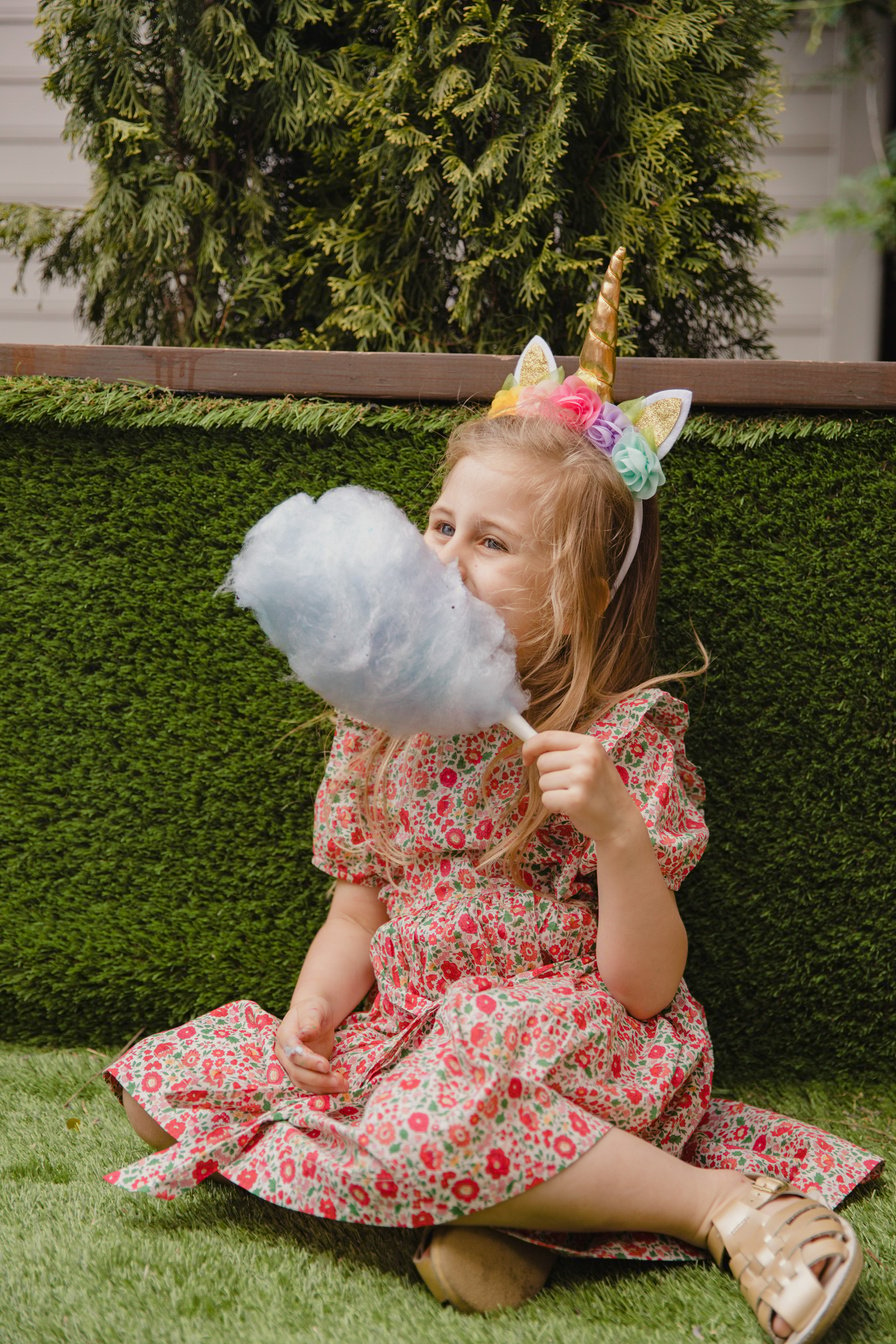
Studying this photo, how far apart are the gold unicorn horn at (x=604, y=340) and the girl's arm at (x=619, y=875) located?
23.6 inches

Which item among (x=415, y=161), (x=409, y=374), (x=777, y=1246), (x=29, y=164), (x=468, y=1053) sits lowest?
(x=777, y=1246)

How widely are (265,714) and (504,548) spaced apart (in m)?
0.66

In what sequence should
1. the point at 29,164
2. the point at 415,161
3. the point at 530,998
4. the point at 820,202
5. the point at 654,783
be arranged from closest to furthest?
1. the point at 530,998
2. the point at 654,783
3. the point at 415,161
4. the point at 29,164
5. the point at 820,202

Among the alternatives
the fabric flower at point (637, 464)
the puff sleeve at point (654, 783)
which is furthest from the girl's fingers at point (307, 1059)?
the fabric flower at point (637, 464)

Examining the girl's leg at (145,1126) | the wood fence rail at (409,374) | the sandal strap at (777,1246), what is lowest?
the girl's leg at (145,1126)

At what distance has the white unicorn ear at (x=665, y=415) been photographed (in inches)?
65.6

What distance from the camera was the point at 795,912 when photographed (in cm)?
194

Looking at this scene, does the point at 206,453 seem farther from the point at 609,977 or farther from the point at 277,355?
the point at 609,977

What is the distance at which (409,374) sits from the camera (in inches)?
75.6

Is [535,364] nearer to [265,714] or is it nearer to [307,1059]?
[265,714]

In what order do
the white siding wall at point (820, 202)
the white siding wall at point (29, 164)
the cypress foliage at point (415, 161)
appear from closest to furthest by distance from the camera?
the cypress foliage at point (415, 161) < the white siding wall at point (29, 164) < the white siding wall at point (820, 202)

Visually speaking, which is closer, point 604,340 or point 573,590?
point 573,590

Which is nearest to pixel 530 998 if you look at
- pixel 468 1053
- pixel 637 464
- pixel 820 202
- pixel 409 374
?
pixel 468 1053

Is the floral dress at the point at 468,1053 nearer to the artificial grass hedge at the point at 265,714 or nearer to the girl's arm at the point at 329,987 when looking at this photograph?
the girl's arm at the point at 329,987
